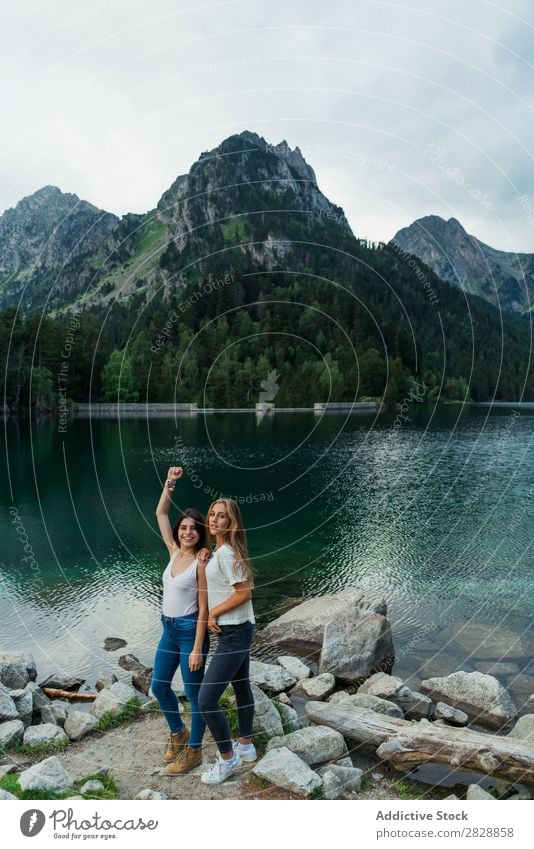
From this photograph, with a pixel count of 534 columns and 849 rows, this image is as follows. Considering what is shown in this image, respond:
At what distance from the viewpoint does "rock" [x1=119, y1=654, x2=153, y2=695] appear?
9.81 m

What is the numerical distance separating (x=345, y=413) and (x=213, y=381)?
82.0ft

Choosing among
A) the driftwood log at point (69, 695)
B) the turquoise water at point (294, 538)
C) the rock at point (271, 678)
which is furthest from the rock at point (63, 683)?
the rock at point (271, 678)

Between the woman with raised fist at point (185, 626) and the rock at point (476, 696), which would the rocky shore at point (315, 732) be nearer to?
the rock at point (476, 696)

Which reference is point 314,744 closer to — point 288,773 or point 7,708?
point 288,773

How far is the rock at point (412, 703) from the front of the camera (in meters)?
9.39

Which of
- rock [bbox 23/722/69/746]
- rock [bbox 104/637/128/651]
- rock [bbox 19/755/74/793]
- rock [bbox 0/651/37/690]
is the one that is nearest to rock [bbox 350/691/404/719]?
rock [bbox 23/722/69/746]

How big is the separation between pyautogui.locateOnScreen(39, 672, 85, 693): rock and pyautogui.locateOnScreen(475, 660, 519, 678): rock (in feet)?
24.7

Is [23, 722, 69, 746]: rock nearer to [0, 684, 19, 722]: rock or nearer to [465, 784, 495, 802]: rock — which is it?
[0, 684, 19, 722]: rock

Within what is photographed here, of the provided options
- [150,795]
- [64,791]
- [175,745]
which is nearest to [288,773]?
[150,795]

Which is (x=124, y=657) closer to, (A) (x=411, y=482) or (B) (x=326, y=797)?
(B) (x=326, y=797)

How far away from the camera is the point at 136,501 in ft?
97.7

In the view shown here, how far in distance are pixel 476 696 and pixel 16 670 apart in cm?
766

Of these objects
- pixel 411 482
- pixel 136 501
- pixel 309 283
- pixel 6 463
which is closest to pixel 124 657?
pixel 136 501

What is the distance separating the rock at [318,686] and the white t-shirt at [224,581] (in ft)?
17.3
